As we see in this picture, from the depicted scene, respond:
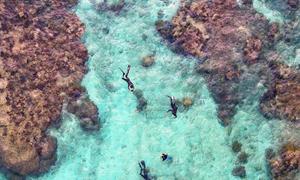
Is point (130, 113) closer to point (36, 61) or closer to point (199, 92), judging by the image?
point (199, 92)

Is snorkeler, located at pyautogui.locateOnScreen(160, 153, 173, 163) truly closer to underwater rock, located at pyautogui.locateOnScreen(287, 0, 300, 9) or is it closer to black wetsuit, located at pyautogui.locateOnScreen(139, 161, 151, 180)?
black wetsuit, located at pyautogui.locateOnScreen(139, 161, 151, 180)

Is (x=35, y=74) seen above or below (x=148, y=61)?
below

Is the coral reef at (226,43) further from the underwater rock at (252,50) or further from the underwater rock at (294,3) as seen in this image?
the underwater rock at (294,3)

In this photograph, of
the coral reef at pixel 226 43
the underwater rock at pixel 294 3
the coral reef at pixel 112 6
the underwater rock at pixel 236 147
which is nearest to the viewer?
the underwater rock at pixel 236 147

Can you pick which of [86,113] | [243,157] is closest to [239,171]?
[243,157]

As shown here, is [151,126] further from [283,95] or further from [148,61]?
[283,95]

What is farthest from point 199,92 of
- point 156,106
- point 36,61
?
point 36,61

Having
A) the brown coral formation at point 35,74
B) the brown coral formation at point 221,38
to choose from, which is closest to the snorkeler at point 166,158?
the brown coral formation at point 221,38
